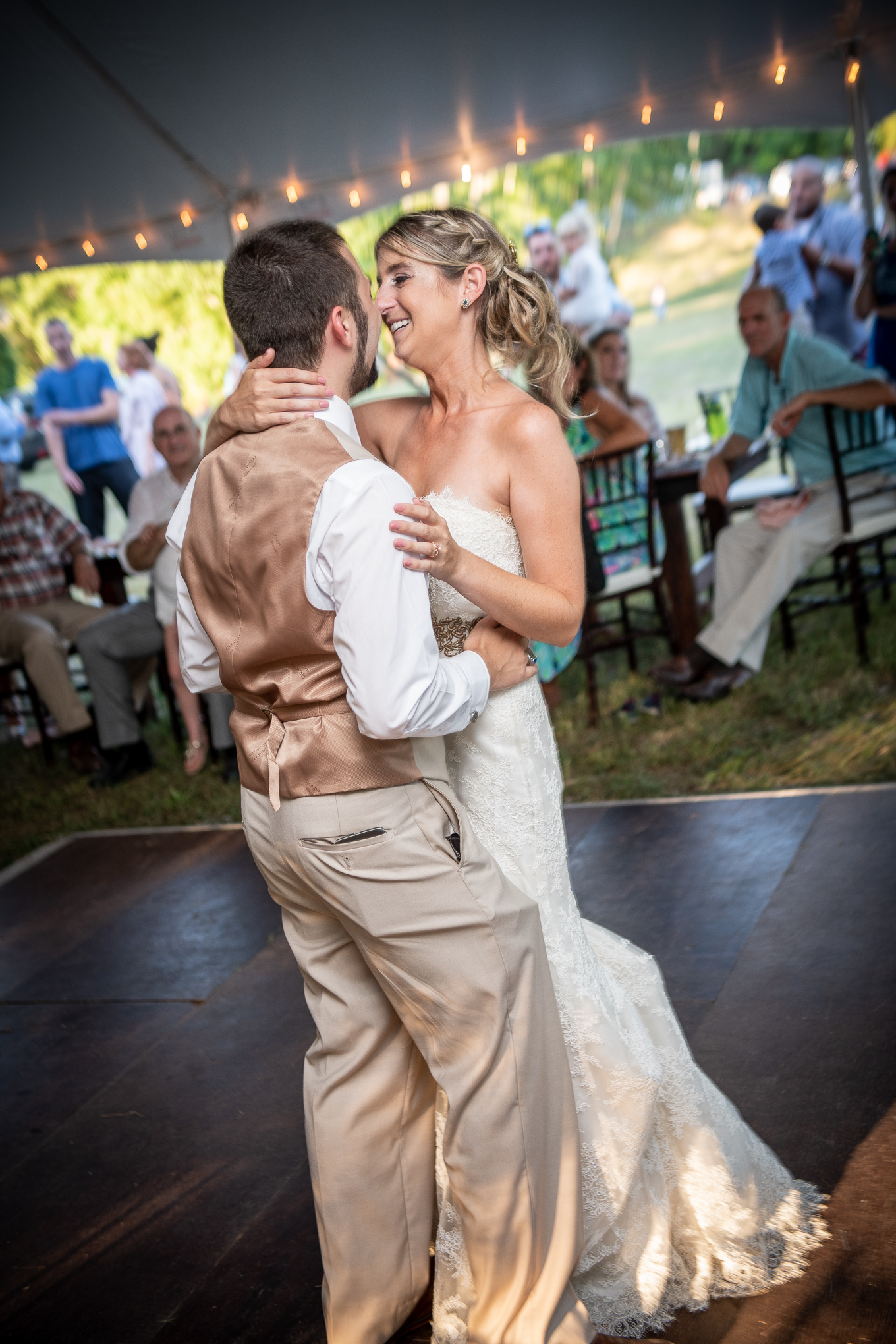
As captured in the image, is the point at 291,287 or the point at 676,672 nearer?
the point at 291,287

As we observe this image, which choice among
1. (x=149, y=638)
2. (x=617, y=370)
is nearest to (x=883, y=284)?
(x=617, y=370)

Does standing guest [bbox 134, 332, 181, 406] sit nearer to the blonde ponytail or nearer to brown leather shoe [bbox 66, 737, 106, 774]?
brown leather shoe [bbox 66, 737, 106, 774]

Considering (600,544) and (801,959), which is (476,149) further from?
(801,959)

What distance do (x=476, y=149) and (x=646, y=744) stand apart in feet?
13.6

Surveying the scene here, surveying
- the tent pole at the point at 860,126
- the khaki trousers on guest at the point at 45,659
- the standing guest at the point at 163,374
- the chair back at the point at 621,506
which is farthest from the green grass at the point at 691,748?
the standing guest at the point at 163,374

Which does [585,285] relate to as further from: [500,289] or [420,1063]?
[420,1063]

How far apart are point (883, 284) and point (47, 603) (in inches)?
191

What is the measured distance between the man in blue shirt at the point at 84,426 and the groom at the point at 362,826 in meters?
6.95

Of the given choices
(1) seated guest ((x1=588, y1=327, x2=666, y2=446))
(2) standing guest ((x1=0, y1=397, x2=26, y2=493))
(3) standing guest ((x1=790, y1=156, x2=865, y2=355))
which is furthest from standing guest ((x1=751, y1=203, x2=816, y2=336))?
(2) standing guest ((x1=0, y1=397, x2=26, y2=493))

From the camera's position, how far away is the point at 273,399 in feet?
4.76

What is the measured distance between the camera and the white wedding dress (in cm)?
175

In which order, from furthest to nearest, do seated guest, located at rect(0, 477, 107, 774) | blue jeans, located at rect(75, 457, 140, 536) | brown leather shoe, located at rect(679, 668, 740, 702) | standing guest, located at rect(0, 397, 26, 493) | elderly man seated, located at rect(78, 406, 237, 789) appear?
standing guest, located at rect(0, 397, 26, 493) → blue jeans, located at rect(75, 457, 140, 536) → seated guest, located at rect(0, 477, 107, 774) → elderly man seated, located at rect(78, 406, 237, 789) → brown leather shoe, located at rect(679, 668, 740, 702)

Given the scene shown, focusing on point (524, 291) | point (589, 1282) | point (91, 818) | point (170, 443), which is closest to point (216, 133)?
point (170, 443)

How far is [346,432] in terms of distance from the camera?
1511mm
